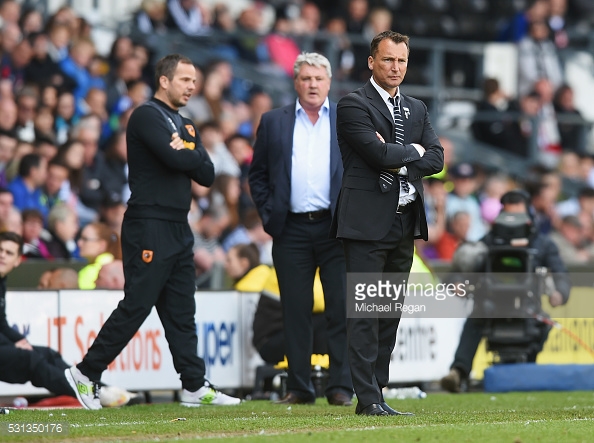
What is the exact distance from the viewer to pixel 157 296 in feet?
33.4

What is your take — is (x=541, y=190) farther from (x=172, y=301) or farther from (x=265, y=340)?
(x=172, y=301)

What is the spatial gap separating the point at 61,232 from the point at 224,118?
4.40 m

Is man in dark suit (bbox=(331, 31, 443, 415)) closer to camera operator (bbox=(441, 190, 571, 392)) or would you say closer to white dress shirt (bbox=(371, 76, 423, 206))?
white dress shirt (bbox=(371, 76, 423, 206))

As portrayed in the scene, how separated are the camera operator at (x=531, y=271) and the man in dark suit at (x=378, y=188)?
4.26 metres

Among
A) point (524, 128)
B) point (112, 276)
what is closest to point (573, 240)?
point (524, 128)

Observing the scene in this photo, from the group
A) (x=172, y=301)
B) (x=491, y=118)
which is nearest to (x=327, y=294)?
(x=172, y=301)

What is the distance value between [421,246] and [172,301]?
8.48 metres

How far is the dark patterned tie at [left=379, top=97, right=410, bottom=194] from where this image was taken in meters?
9.00

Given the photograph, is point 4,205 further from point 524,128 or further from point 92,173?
point 524,128

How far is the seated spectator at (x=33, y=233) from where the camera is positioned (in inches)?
552

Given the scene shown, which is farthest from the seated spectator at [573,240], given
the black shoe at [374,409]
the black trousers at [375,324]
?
the black shoe at [374,409]

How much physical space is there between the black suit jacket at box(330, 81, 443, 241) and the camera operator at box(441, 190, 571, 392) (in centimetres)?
436

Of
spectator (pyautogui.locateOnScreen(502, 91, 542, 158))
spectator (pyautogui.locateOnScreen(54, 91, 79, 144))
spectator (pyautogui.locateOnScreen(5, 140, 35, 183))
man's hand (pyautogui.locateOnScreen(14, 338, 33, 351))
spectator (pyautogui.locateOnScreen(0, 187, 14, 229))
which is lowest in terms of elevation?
man's hand (pyautogui.locateOnScreen(14, 338, 33, 351))

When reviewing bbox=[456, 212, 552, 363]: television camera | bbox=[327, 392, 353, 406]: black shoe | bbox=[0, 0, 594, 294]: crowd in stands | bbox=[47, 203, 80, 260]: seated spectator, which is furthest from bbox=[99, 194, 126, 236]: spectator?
bbox=[327, 392, 353, 406]: black shoe
